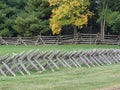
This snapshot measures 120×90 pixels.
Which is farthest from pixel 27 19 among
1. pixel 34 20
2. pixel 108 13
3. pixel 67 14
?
pixel 108 13

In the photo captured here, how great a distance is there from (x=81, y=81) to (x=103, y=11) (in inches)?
1658

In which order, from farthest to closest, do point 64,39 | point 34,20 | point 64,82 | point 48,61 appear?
point 64,39, point 34,20, point 48,61, point 64,82

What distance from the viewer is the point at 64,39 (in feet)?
185

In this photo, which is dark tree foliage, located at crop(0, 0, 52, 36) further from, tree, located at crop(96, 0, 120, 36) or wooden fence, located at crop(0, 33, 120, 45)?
tree, located at crop(96, 0, 120, 36)

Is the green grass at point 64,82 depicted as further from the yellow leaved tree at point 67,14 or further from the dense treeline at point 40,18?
the dense treeline at point 40,18

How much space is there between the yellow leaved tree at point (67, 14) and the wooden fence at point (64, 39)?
1.07 meters

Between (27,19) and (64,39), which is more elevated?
(27,19)

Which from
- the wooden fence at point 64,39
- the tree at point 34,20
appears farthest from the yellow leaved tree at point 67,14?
the tree at point 34,20

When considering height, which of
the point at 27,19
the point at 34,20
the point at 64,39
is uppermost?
the point at 27,19

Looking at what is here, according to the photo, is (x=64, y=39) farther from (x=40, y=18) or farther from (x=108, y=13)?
(x=108, y=13)

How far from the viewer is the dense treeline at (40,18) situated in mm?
55719

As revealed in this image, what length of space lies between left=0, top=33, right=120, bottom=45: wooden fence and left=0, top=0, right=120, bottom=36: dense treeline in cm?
111

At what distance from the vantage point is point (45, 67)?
21359 mm

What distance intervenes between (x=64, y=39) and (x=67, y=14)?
9.95 ft
